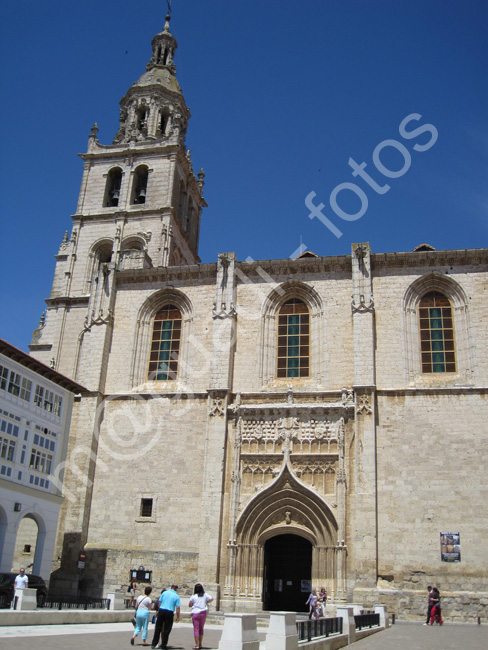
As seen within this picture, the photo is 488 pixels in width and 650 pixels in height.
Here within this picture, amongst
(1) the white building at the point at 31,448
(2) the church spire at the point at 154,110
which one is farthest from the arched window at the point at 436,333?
(2) the church spire at the point at 154,110

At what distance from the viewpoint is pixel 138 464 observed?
2616cm

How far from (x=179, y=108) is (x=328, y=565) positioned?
3501 cm

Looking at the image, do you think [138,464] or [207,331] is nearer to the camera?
[138,464]

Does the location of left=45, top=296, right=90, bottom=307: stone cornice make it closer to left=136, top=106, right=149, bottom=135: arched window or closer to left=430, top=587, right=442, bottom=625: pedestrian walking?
left=136, top=106, right=149, bottom=135: arched window

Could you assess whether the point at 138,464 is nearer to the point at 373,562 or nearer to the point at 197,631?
the point at 373,562

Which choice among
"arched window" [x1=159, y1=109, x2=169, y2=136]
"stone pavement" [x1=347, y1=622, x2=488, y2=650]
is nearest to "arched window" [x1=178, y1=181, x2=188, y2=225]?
"arched window" [x1=159, y1=109, x2=169, y2=136]

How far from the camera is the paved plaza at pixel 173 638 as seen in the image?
1218 cm

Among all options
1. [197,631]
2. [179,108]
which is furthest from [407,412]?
[179,108]

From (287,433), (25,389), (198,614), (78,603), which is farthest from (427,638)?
(25,389)

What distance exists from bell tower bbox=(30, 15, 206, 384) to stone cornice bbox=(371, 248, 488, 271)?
48.8ft

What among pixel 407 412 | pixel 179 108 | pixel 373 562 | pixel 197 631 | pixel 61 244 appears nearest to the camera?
pixel 197 631

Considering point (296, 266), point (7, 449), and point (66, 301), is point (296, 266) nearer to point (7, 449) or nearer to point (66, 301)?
point (7, 449)

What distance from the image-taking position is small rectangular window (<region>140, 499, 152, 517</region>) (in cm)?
2545

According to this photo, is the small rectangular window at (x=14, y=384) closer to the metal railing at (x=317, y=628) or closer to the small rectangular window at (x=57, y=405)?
the small rectangular window at (x=57, y=405)
